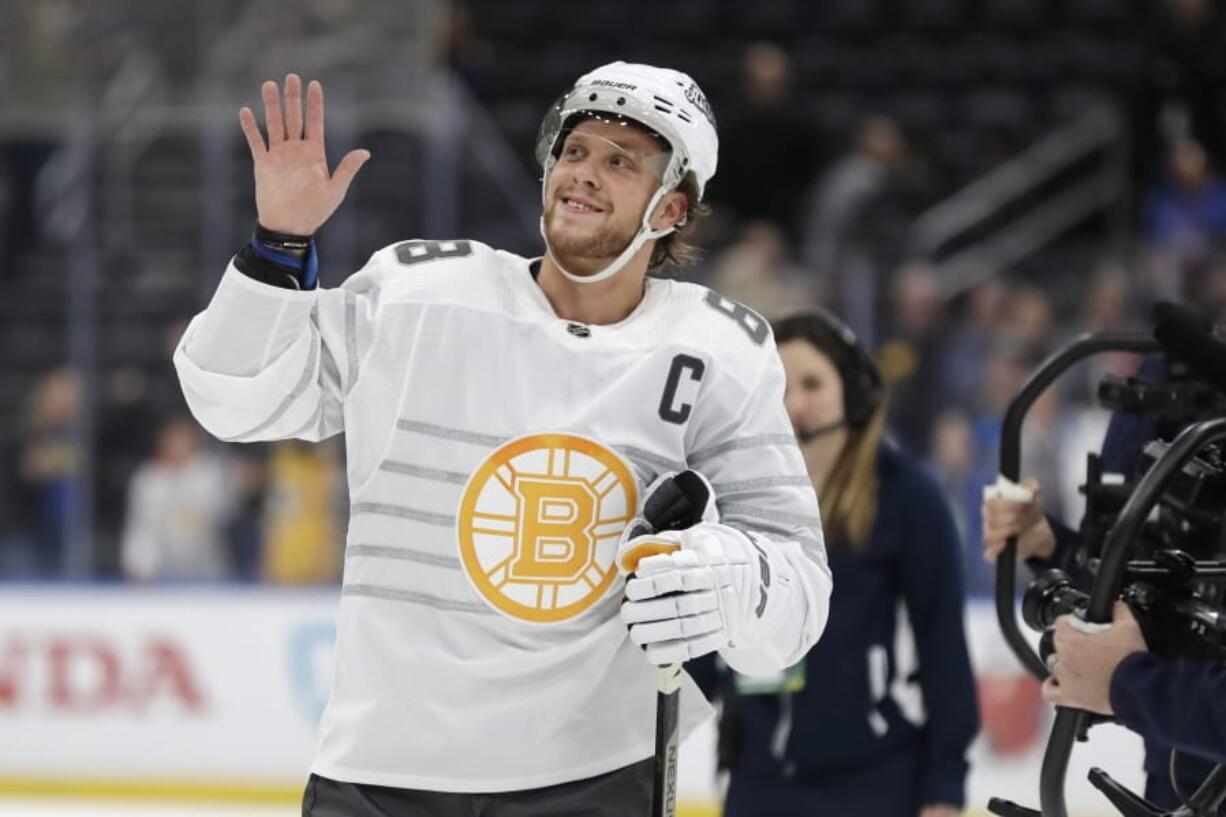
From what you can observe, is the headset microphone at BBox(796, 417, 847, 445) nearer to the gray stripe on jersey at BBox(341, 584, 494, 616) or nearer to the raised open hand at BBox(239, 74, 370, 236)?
the gray stripe on jersey at BBox(341, 584, 494, 616)

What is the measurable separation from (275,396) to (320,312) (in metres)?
0.13

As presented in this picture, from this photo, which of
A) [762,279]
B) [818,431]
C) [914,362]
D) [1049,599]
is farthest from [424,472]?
[762,279]

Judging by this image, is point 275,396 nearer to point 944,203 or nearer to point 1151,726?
point 1151,726

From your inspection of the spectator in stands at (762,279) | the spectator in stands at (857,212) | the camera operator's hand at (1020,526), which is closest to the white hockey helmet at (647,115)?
the camera operator's hand at (1020,526)

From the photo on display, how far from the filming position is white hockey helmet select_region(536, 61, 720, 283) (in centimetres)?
252

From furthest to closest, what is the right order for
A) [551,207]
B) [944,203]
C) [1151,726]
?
[944,203] → [551,207] → [1151,726]

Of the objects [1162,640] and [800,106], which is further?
[800,106]

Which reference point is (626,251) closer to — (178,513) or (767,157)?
(178,513)

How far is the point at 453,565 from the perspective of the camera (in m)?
2.38

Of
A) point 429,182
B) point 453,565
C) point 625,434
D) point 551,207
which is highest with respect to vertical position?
point 429,182

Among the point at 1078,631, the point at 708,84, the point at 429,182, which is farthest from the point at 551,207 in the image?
the point at 708,84

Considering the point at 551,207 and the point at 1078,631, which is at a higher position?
the point at 551,207

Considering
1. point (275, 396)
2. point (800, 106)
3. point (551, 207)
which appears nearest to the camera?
point (275, 396)

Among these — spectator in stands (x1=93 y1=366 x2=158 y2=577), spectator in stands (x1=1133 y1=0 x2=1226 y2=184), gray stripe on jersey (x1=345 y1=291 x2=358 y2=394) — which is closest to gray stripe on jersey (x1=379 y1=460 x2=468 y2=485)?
gray stripe on jersey (x1=345 y1=291 x2=358 y2=394)
